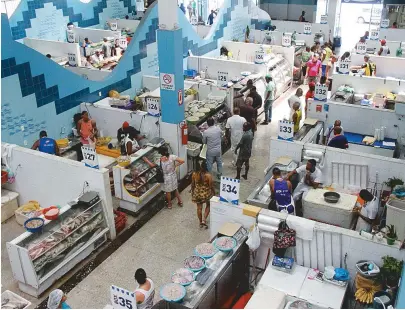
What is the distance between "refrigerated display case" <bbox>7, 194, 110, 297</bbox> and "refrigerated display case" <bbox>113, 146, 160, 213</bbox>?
981mm

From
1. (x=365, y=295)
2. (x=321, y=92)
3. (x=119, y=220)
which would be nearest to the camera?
(x=365, y=295)

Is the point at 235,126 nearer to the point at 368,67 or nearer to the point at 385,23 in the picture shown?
the point at 368,67

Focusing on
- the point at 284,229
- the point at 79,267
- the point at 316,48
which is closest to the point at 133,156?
the point at 79,267

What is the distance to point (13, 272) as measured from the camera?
691 cm

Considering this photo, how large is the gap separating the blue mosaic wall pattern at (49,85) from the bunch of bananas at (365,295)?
7.16 meters

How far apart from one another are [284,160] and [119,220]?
3192mm

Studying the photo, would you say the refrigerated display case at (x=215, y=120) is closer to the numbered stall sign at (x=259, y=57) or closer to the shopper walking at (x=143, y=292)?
the numbered stall sign at (x=259, y=57)

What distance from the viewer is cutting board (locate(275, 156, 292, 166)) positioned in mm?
8305

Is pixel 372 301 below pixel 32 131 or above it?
below

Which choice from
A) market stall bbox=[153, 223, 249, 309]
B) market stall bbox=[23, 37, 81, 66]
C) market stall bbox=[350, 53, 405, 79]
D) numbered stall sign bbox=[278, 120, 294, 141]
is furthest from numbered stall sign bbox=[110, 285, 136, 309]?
market stall bbox=[350, 53, 405, 79]

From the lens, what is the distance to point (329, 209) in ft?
23.7

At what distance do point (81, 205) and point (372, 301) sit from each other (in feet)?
15.1

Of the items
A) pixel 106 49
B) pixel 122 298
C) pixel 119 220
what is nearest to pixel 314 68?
pixel 106 49

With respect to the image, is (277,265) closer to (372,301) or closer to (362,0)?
(372,301)
